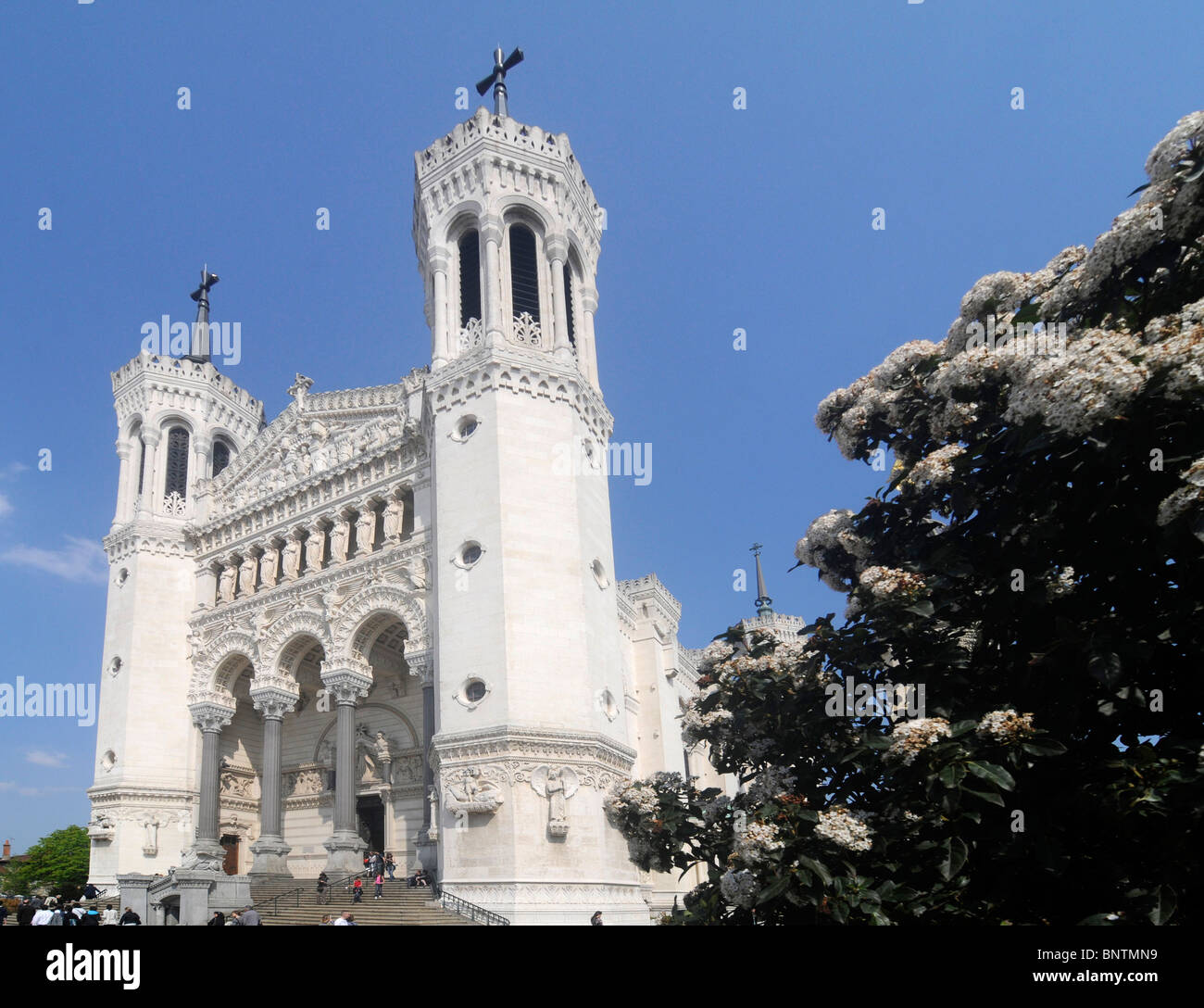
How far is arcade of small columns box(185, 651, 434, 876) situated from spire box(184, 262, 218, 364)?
16.3 metres

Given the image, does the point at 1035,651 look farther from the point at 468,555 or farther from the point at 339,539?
the point at 339,539

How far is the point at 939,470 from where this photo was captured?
900cm

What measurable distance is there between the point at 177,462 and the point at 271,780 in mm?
15663

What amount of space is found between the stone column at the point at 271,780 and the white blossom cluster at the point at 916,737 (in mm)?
26293

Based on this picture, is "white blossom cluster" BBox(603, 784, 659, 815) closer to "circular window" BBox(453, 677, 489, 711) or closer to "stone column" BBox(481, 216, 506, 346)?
"circular window" BBox(453, 677, 489, 711)

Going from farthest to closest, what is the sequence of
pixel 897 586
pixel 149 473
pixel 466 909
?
pixel 149 473 → pixel 466 909 → pixel 897 586

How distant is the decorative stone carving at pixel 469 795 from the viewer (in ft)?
74.8

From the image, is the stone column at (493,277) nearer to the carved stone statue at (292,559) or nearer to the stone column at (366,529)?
the stone column at (366,529)

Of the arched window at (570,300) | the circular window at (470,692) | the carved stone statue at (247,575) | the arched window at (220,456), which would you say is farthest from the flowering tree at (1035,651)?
the arched window at (220,456)

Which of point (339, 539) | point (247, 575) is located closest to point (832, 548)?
point (339, 539)

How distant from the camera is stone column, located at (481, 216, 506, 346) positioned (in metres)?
28.1

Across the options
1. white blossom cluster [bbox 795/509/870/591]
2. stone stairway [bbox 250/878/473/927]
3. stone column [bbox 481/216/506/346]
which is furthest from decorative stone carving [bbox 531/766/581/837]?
white blossom cluster [bbox 795/509/870/591]
